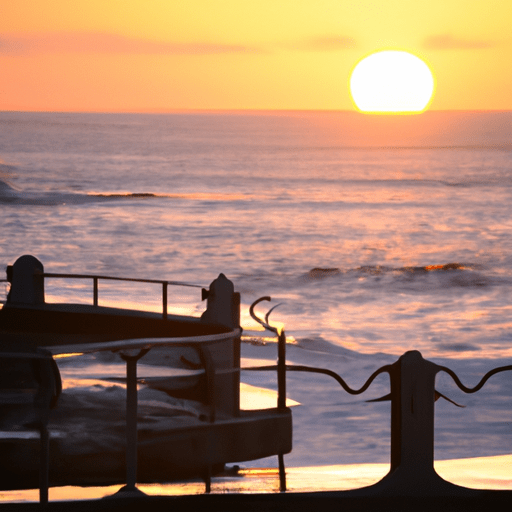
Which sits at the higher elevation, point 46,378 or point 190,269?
point 190,269

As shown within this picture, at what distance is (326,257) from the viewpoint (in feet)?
160

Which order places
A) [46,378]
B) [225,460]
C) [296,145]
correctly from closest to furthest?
1. [46,378]
2. [225,460]
3. [296,145]

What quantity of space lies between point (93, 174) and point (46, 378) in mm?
107521

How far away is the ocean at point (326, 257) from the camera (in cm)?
1619

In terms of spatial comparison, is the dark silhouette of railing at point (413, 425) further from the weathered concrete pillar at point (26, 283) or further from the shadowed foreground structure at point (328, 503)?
the weathered concrete pillar at point (26, 283)

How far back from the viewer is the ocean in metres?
16.2

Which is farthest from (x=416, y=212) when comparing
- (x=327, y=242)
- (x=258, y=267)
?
(x=258, y=267)

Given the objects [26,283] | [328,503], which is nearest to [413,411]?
[328,503]

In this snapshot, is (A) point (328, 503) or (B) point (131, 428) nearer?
(B) point (131, 428)

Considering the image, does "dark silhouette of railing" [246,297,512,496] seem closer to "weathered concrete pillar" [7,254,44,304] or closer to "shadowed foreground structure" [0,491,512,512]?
"shadowed foreground structure" [0,491,512,512]

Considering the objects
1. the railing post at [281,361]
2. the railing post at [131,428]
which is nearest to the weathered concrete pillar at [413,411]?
the railing post at [281,361]

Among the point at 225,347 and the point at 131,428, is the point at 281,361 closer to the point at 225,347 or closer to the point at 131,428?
the point at 225,347

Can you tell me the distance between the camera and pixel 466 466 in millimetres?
9227

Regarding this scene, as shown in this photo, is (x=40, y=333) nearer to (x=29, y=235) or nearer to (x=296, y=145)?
(x=29, y=235)
